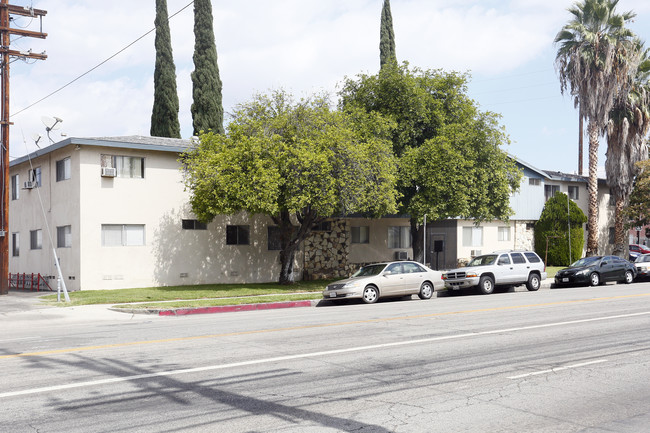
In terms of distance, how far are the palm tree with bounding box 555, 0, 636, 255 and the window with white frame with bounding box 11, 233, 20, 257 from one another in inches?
1246

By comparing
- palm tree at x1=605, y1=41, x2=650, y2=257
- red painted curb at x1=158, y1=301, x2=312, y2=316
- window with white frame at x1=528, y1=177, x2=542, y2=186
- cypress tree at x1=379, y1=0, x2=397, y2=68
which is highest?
cypress tree at x1=379, y1=0, x2=397, y2=68

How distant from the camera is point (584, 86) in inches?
1406

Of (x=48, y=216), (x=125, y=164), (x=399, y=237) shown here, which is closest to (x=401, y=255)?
(x=399, y=237)

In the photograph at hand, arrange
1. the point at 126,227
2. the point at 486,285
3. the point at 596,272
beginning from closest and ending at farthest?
1. the point at 486,285
2. the point at 126,227
3. the point at 596,272

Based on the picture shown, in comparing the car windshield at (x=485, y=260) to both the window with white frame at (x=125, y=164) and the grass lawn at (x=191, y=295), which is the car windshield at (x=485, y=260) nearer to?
the grass lawn at (x=191, y=295)

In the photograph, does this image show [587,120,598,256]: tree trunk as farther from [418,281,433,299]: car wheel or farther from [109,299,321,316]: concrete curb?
[109,299,321,316]: concrete curb

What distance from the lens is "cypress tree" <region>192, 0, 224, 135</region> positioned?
42.5 metres

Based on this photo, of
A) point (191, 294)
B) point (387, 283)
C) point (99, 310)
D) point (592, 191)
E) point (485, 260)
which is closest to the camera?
point (99, 310)

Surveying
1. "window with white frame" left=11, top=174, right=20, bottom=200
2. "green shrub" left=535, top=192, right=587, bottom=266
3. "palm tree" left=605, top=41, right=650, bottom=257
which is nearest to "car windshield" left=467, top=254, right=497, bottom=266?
"green shrub" left=535, top=192, right=587, bottom=266

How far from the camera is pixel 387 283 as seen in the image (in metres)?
20.8

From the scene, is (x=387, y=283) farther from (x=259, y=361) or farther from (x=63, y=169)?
(x=63, y=169)

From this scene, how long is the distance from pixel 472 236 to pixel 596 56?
41.1 ft

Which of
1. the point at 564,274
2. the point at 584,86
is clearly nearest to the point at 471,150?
the point at 564,274

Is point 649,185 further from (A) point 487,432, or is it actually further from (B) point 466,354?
(A) point 487,432
